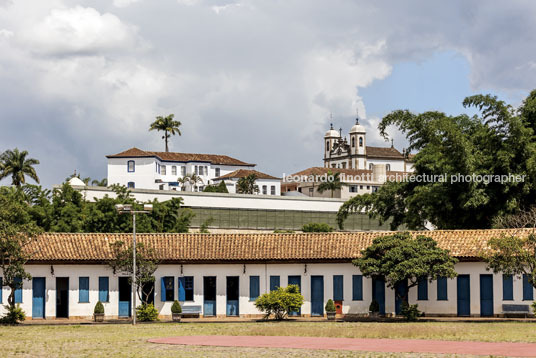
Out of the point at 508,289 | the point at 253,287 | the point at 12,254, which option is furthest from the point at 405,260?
the point at 12,254

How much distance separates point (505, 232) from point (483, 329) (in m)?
11.4

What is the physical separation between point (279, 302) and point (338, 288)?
4.70 metres

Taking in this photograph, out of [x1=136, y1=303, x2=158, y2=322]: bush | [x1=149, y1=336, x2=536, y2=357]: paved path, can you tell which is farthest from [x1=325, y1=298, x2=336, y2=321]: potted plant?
[x1=149, y1=336, x2=536, y2=357]: paved path

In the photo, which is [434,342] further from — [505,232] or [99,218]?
[99,218]

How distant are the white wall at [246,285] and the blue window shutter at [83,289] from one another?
0.59 feet

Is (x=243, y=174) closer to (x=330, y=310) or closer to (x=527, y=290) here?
(x=330, y=310)

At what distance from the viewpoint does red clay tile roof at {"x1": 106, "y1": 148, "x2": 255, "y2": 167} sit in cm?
13088

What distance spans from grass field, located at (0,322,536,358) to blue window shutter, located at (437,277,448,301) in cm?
547

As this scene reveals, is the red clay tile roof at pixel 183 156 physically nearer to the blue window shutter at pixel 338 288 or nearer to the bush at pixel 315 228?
the bush at pixel 315 228

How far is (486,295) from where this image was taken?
45031 mm

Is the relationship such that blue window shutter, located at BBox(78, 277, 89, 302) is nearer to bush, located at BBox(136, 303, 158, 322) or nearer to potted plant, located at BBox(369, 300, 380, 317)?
bush, located at BBox(136, 303, 158, 322)

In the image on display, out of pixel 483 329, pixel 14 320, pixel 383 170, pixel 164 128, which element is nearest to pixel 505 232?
pixel 483 329

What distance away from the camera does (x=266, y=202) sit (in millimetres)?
96125

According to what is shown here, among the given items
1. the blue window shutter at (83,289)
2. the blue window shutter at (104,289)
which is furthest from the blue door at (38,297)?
the blue window shutter at (104,289)
